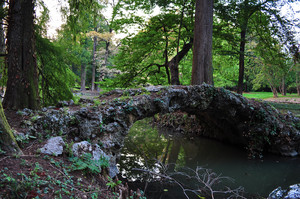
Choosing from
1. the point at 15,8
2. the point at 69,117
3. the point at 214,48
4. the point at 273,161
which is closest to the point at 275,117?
the point at 273,161

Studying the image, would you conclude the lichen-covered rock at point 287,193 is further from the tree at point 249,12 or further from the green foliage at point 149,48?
the green foliage at point 149,48

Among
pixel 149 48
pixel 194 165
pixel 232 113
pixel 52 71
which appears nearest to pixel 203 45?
pixel 232 113

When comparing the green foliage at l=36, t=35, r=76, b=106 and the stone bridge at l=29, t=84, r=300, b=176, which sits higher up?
the green foliage at l=36, t=35, r=76, b=106

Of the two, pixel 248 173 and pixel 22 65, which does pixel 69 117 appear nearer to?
pixel 22 65

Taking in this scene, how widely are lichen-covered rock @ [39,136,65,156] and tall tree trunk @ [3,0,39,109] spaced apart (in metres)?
1.59

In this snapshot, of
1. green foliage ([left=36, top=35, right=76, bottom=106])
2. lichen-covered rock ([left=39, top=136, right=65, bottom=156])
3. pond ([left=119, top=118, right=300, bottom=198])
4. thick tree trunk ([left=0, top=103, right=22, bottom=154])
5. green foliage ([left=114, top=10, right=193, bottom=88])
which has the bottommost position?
pond ([left=119, top=118, right=300, bottom=198])

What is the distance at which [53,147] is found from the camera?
3189mm

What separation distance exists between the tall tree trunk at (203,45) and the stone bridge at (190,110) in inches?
32.9

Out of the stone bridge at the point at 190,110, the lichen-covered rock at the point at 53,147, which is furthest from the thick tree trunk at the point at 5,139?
the stone bridge at the point at 190,110

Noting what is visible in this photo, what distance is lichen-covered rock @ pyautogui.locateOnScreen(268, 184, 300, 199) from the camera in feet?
14.8

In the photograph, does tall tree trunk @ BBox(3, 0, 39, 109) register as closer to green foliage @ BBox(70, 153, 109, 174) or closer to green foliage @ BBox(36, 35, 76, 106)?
green foliage @ BBox(36, 35, 76, 106)

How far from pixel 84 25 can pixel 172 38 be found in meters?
5.64

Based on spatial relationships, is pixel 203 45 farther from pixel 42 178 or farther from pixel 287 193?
pixel 42 178

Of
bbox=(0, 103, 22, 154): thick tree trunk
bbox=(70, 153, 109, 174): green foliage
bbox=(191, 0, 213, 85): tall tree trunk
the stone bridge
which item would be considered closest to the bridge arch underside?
the stone bridge
